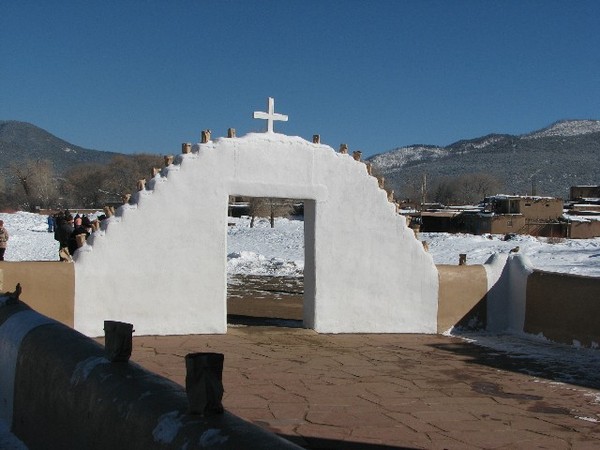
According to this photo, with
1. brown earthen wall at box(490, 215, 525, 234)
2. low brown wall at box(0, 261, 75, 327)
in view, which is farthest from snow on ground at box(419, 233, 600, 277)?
low brown wall at box(0, 261, 75, 327)

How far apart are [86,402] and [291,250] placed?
2436 cm

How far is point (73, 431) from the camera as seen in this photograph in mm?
3885

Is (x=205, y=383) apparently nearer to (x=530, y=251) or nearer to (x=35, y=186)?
(x=530, y=251)

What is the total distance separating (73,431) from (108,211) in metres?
5.31

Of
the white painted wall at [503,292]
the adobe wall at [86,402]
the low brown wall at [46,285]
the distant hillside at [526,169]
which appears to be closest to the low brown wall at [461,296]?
the white painted wall at [503,292]

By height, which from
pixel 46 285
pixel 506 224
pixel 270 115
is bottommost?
pixel 46 285

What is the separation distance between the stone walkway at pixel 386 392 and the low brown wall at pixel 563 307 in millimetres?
1182

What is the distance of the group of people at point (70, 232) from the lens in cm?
880

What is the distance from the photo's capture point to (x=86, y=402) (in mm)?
3701

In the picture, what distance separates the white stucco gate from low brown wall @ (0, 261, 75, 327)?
13cm

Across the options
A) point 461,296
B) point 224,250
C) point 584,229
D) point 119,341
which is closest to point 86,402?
point 119,341

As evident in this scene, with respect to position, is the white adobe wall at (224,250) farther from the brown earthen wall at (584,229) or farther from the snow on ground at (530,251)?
the brown earthen wall at (584,229)

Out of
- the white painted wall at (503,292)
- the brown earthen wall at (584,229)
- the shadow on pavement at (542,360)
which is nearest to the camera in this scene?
the shadow on pavement at (542,360)

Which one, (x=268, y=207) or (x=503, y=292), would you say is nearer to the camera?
(x=503, y=292)
